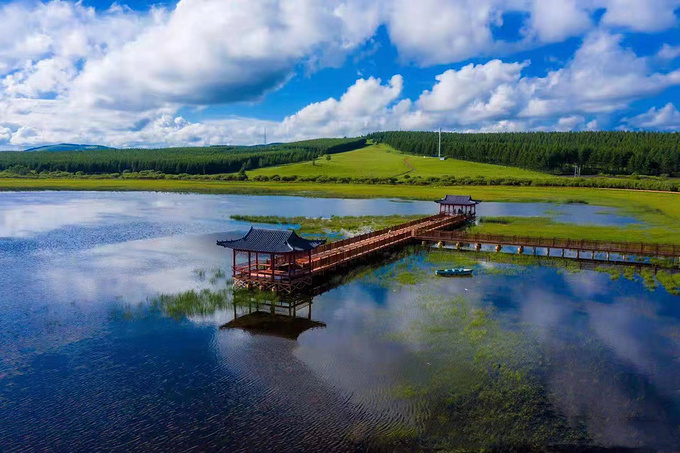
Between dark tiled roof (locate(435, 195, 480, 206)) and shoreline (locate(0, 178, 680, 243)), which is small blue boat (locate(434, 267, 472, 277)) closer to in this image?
dark tiled roof (locate(435, 195, 480, 206))

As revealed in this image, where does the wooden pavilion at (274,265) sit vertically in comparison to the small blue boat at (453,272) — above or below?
above

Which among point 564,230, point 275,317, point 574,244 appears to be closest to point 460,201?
point 564,230

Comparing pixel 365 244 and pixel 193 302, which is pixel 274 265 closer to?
pixel 193 302

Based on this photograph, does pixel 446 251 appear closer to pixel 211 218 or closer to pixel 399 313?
pixel 399 313

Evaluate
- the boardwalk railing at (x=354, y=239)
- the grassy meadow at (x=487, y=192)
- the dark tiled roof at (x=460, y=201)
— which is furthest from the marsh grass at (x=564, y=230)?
the boardwalk railing at (x=354, y=239)

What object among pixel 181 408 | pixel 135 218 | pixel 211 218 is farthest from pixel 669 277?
pixel 135 218

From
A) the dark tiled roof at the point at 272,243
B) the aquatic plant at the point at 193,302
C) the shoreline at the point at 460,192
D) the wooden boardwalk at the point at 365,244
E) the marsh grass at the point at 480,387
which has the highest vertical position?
the shoreline at the point at 460,192

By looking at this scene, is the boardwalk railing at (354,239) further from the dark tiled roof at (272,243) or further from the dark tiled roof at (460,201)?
the dark tiled roof at (460,201)
